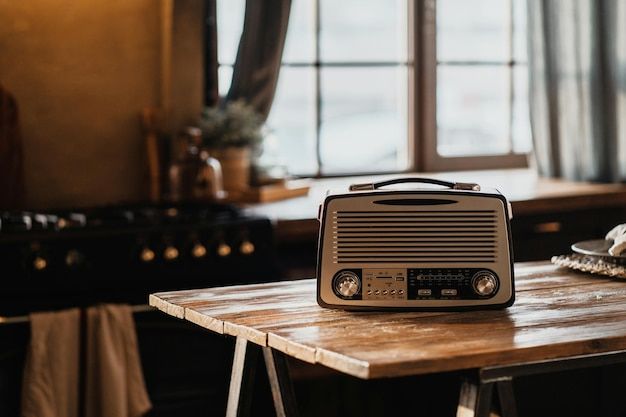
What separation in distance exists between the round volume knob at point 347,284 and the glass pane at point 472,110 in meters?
2.73

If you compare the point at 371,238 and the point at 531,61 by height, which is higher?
the point at 531,61

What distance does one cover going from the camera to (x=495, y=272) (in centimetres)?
219

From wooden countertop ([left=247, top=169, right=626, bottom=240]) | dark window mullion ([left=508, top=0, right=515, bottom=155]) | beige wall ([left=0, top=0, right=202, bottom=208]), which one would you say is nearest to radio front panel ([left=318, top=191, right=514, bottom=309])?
wooden countertop ([left=247, top=169, right=626, bottom=240])

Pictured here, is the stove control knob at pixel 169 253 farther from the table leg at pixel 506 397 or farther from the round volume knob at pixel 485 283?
the table leg at pixel 506 397

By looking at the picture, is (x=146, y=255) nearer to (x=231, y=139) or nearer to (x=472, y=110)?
(x=231, y=139)

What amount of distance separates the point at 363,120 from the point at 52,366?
6.74 ft

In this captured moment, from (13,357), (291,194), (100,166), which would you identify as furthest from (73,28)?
(13,357)

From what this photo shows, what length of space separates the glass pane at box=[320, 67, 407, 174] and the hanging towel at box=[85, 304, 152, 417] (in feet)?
5.37

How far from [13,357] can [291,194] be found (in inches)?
52.6

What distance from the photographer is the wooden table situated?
183 centimetres

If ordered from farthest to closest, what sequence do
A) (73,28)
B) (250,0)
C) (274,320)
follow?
1. (250,0)
2. (73,28)
3. (274,320)

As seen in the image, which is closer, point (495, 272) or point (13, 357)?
point (495, 272)

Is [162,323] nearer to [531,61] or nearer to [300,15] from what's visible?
[300,15]

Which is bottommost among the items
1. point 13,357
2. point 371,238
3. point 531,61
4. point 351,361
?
point 13,357
